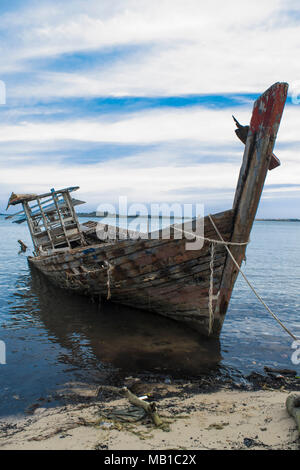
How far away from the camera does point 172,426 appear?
418cm

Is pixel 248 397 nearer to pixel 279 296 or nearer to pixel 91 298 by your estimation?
pixel 91 298

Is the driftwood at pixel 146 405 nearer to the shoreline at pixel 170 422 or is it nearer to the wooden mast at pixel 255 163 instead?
the shoreline at pixel 170 422

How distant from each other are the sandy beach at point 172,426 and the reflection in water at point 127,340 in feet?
3.83

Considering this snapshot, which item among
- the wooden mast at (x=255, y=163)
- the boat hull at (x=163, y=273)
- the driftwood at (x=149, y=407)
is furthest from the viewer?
the boat hull at (x=163, y=273)

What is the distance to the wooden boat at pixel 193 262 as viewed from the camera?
19.8ft

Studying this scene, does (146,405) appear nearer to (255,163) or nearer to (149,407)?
(149,407)

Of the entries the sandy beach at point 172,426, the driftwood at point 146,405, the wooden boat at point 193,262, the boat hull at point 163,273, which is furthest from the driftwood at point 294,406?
the boat hull at point 163,273

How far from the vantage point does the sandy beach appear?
12.3ft

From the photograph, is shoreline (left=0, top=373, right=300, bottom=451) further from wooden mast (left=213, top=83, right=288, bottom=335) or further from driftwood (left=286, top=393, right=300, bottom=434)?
wooden mast (left=213, top=83, right=288, bottom=335)

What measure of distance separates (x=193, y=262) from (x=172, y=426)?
3593 mm

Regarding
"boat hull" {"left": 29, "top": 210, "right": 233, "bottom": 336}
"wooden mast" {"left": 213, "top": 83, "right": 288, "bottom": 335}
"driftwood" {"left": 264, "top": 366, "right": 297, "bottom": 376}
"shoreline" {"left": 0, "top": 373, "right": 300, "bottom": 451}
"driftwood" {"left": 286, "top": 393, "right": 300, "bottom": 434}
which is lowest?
"driftwood" {"left": 264, "top": 366, "right": 297, "bottom": 376}

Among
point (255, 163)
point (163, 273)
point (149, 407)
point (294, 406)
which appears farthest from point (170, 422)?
point (255, 163)

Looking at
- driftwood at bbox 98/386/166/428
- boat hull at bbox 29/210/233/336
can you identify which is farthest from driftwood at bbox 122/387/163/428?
boat hull at bbox 29/210/233/336

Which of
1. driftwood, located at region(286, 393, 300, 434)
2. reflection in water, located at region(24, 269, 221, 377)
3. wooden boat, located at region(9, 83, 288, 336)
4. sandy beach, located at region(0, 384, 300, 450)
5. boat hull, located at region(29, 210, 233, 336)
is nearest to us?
sandy beach, located at region(0, 384, 300, 450)
